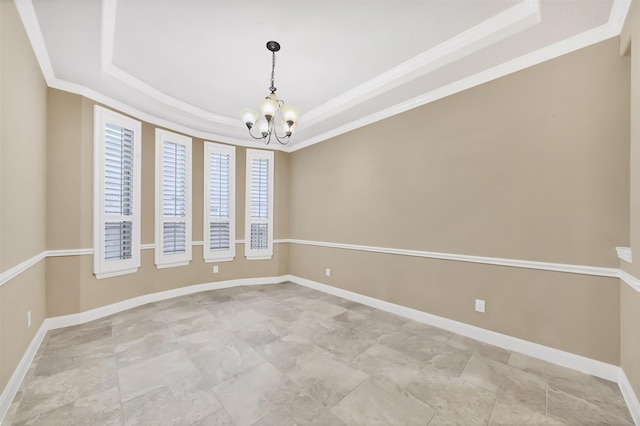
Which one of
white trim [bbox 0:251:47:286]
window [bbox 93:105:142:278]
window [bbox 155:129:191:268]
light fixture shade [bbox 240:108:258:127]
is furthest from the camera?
window [bbox 155:129:191:268]

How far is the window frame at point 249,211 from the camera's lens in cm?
525

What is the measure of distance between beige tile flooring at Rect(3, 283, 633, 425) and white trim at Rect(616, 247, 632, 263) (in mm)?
1032

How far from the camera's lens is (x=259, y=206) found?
5402 mm

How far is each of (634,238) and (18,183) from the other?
4748mm

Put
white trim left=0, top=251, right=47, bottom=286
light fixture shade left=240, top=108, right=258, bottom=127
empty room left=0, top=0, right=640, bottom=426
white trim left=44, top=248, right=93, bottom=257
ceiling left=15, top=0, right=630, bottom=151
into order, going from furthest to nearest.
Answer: white trim left=44, top=248, right=93, bottom=257 → light fixture shade left=240, top=108, right=258, bottom=127 → ceiling left=15, top=0, right=630, bottom=151 → empty room left=0, top=0, right=640, bottom=426 → white trim left=0, top=251, right=47, bottom=286

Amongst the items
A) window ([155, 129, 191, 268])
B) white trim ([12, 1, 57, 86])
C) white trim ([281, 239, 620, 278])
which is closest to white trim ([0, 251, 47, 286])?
window ([155, 129, 191, 268])

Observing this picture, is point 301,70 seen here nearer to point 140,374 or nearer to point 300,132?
point 300,132

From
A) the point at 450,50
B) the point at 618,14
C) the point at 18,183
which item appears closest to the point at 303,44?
the point at 450,50

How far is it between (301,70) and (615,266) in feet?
11.9

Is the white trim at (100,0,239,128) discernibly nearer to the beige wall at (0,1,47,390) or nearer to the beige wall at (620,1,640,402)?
the beige wall at (0,1,47,390)

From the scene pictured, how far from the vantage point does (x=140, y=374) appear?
2.20 m

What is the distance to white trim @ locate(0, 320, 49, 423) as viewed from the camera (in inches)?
69.0

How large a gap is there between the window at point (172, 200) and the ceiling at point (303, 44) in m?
0.73

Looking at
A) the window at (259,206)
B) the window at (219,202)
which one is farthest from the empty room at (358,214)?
the window at (259,206)
